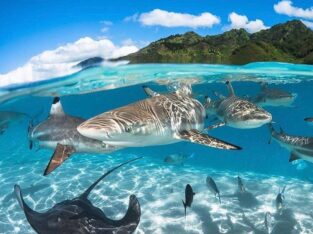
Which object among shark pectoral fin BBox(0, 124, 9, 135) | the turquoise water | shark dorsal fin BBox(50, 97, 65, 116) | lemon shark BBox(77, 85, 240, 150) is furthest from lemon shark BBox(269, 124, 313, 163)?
shark pectoral fin BBox(0, 124, 9, 135)

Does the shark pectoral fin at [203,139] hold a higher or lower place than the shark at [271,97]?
higher

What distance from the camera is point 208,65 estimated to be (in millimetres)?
20875

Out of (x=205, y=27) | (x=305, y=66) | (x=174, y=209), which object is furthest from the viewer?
(x=305, y=66)

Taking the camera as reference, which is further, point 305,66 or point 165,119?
point 305,66

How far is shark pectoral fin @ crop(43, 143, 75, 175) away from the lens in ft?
22.4

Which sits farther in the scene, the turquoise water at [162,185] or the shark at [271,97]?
the shark at [271,97]

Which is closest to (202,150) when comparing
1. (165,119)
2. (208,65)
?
(208,65)

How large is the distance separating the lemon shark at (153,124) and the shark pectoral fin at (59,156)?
6.87ft

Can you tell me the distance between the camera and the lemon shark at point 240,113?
872 centimetres

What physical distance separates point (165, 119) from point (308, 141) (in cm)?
742

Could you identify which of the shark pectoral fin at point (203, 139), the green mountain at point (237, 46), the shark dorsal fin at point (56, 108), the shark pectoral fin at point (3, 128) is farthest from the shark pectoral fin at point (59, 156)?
the green mountain at point (237, 46)

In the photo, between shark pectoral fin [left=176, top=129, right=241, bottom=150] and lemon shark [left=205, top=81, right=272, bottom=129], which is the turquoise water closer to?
lemon shark [left=205, top=81, right=272, bottom=129]

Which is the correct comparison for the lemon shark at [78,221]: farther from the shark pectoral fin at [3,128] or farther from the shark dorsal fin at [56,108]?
the shark pectoral fin at [3,128]

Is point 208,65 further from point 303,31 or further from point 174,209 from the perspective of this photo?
point 174,209
